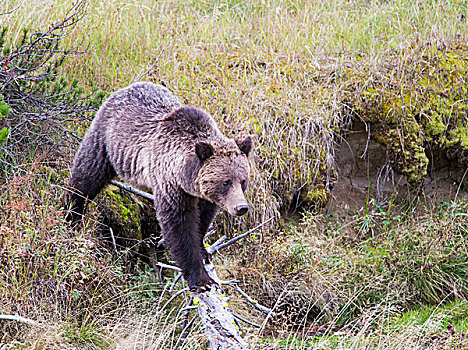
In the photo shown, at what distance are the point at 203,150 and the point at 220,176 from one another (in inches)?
9.6

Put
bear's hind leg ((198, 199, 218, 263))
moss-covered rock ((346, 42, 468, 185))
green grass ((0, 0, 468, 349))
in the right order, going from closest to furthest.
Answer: green grass ((0, 0, 468, 349)), bear's hind leg ((198, 199, 218, 263)), moss-covered rock ((346, 42, 468, 185))

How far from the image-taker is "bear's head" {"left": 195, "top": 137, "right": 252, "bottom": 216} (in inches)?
171

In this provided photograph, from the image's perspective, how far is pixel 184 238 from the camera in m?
4.46

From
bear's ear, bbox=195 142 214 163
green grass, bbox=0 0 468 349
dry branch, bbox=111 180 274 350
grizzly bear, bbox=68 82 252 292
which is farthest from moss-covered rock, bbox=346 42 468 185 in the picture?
dry branch, bbox=111 180 274 350

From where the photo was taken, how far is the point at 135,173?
16.3ft

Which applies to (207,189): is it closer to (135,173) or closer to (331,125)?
(135,173)

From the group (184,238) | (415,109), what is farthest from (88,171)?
A: (415,109)

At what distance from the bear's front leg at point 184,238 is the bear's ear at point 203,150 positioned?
0.39 meters

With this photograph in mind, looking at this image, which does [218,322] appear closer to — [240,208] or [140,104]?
[240,208]

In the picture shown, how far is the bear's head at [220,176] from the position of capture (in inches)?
171

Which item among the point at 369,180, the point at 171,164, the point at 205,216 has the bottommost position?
the point at 369,180

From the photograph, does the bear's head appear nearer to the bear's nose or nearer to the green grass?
the bear's nose

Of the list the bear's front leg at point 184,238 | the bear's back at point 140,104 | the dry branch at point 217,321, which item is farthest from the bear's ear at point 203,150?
the dry branch at point 217,321

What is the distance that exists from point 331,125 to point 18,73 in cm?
362
